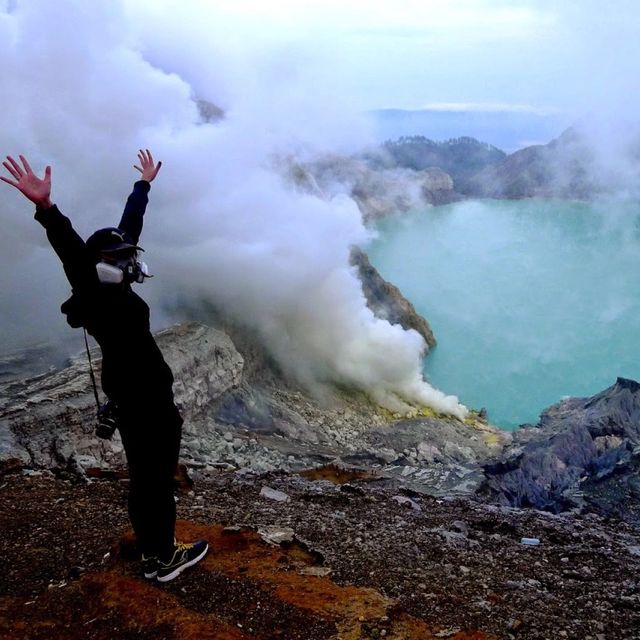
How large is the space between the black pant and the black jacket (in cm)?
6

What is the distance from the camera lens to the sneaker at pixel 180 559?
3.55 m

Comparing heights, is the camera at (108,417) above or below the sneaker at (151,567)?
above

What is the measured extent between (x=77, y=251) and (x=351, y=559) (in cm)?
282

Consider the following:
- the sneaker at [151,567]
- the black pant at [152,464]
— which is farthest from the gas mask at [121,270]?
Answer: the sneaker at [151,567]

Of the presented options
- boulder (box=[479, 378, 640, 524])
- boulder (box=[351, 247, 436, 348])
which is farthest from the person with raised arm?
boulder (box=[351, 247, 436, 348])

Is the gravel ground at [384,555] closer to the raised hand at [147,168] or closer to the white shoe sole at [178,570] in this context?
the white shoe sole at [178,570]

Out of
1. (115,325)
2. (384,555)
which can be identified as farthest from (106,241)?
(384,555)

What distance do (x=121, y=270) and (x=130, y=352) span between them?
1.31ft

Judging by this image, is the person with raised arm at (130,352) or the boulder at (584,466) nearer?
the person with raised arm at (130,352)

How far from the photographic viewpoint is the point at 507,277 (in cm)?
4659

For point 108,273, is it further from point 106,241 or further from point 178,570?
point 178,570

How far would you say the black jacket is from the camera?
9.62ft

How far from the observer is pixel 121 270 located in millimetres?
3076

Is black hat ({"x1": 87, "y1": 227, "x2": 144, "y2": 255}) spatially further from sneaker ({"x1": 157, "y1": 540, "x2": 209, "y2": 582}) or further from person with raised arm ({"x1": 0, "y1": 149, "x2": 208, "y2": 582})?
sneaker ({"x1": 157, "y1": 540, "x2": 209, "y2": 582})
